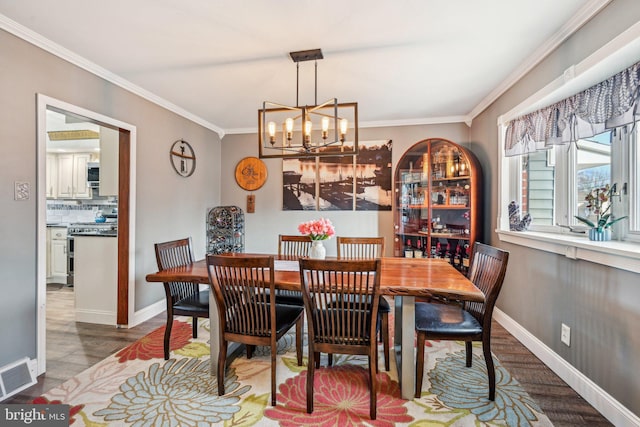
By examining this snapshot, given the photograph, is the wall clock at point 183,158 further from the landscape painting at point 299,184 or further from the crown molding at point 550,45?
the crown molding at point 550,45

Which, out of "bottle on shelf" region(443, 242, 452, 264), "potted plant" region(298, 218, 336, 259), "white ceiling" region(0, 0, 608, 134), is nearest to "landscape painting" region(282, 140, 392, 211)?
"bottle on shelf" region(443, 242, 452, 264)

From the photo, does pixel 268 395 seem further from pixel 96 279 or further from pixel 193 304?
pixel 96 279

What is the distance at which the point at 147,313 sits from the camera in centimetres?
333

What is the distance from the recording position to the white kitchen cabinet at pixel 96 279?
3172mm

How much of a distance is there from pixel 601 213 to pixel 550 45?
4.22ft

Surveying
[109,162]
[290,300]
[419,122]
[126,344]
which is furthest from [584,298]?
[109,162]

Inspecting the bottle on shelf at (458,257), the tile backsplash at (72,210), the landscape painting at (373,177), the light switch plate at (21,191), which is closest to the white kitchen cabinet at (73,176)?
the tile backsplash at (72,210)

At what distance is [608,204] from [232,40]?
112 inches

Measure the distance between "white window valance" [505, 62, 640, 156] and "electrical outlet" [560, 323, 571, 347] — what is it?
1348 millimetres

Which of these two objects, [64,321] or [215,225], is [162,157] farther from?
[64,321]

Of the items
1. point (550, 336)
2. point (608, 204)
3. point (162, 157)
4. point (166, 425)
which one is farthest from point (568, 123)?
point (162, 157)

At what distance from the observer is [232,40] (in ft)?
7.35

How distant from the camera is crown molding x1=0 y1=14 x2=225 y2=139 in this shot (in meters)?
2.04

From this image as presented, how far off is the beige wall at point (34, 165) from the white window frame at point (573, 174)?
12.4 ft
